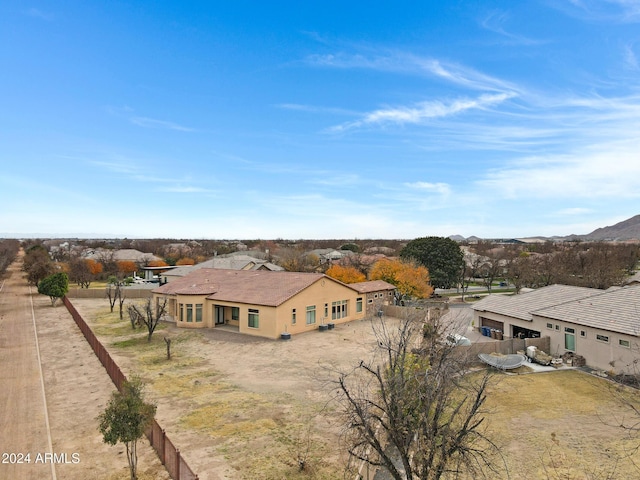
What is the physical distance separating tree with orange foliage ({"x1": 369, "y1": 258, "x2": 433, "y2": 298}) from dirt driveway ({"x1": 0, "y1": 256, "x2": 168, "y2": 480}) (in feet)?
Result: 105

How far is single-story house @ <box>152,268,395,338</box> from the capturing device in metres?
32.8

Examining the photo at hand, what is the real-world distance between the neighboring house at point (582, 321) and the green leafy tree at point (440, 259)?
2553cm

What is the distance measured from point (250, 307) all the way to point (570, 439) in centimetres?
2364

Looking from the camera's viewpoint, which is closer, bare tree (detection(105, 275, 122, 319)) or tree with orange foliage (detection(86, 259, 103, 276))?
bare tree (detection(105, 275, 122, 319))

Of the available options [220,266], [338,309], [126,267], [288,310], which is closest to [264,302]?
[288,310]

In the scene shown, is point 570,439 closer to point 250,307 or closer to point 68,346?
point 250,307

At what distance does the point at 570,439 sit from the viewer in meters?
15.0

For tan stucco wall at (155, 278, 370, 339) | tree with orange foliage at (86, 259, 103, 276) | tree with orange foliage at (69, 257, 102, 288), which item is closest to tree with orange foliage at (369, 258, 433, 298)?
tan stucco wall at (155, 278, 370, 339)

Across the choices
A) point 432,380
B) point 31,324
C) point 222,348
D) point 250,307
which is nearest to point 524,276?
point 250,307

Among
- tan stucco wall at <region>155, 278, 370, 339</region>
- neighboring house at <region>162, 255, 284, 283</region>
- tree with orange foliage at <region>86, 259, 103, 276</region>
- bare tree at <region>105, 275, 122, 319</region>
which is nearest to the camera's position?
tan stucco wall at <region>155, 278, 370, 339</region>

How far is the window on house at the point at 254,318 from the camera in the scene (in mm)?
33000

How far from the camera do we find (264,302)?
107 feet

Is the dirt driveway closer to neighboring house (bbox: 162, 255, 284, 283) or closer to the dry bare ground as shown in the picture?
the dry bare ground

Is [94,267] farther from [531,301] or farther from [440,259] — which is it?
[531,301]
